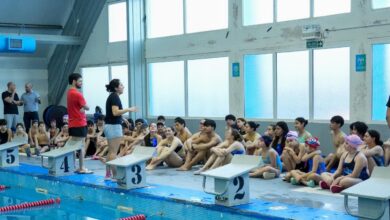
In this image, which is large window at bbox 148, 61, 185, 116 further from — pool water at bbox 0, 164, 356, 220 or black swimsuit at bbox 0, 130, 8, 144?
pool water at bbox 0, 164, 356, 220

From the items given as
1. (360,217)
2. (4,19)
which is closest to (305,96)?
(360,217)

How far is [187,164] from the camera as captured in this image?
9172 millimetres

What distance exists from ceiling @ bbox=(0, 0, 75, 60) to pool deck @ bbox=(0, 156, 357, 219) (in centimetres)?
802

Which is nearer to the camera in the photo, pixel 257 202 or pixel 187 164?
pixel 257 202

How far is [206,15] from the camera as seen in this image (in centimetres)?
1307

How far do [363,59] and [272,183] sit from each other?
3.51m

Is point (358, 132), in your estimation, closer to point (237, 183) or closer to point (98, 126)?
point (237, 183)

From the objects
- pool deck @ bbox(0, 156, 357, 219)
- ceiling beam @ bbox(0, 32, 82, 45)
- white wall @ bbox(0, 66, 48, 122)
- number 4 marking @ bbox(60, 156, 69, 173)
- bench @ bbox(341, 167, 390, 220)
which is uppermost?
ceiling beam @ bbox(0, 32, 82, 45)

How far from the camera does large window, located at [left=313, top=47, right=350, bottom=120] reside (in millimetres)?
10242

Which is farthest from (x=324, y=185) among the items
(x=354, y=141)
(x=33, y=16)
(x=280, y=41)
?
(x=33, y=16)

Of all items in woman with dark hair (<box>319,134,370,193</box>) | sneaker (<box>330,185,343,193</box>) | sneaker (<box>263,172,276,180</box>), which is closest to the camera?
woman with dark hair (<box>319,134,370,193</box>)

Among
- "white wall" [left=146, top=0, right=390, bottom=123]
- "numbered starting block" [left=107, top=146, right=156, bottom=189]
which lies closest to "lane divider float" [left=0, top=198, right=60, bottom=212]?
"numbered starting block" [left=107, top=146, right=156, bottom=189]

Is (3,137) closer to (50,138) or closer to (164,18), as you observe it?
(50,138)

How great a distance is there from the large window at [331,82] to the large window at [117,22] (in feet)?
21.6
